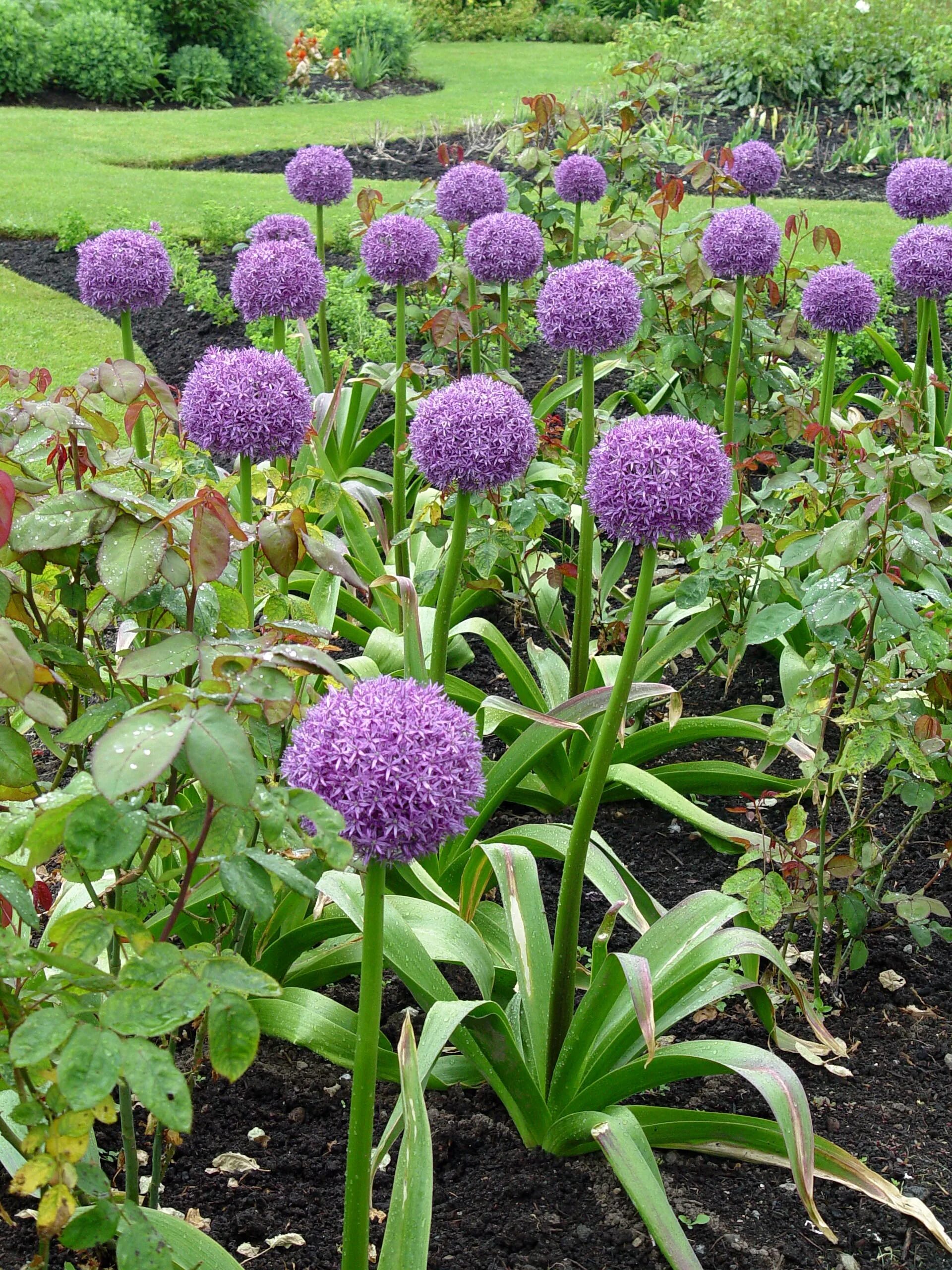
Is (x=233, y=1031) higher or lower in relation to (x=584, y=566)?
higher

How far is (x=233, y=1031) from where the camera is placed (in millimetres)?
1319

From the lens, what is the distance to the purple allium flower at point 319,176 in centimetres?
468

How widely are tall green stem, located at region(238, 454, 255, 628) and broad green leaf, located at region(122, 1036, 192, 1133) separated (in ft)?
4.10

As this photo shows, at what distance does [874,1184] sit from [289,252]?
9.91 ft

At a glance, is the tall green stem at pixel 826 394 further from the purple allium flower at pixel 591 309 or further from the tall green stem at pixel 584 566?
the purple allium flower at pixel 591 309

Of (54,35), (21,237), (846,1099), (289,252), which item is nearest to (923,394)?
(289,252)

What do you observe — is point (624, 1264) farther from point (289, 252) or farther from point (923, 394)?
point (923, 394)

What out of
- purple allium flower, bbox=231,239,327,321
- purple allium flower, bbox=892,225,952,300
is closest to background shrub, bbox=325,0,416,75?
purple allium flower, bbox=892,225,952,300

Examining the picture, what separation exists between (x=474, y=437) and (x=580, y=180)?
249cm

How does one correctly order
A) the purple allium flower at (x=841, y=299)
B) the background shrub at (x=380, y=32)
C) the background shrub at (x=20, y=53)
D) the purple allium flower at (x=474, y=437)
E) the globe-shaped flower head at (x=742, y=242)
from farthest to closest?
the background shrub at (x=380, y=32) → the background shrub at (x=20, y=53) → the purple allium flower at (x=841, y=299) → the globe-shaped flower head at (x=742, y=242) → the purple allium flower at (x=474, y=437)

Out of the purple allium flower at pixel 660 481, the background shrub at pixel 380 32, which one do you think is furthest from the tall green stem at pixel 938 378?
the background shrub at pixel 380 32

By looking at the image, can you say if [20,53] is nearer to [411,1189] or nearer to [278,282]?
[278,282]

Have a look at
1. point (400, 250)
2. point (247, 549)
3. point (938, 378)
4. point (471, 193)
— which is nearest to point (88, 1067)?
point (247, 549)

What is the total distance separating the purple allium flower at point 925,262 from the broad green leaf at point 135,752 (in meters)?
3.94
